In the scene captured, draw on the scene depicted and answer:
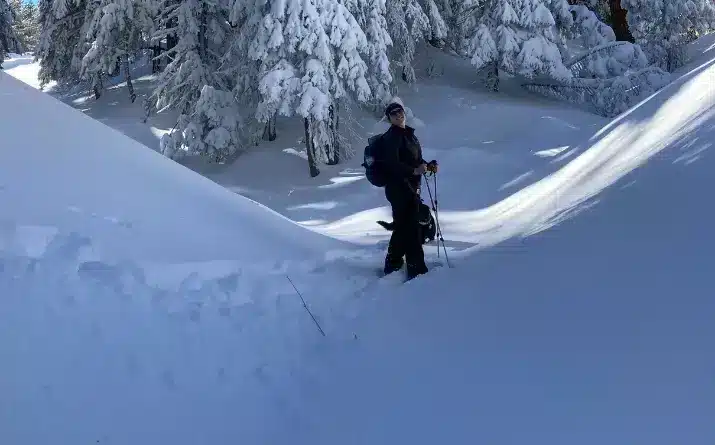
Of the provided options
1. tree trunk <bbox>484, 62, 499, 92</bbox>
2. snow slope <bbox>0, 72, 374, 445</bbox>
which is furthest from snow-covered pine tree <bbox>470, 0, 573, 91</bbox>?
snow slope <bbox>0, 72, 374, 445</bbox>

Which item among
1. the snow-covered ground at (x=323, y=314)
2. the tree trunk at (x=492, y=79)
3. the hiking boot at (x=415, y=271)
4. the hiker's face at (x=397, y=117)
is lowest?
the hiking boot at (x=415, y=271)

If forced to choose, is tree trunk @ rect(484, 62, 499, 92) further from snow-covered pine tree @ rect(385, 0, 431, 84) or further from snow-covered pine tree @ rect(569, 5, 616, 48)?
snow-covered pine tree @ rect(569, 5, 616, 48)

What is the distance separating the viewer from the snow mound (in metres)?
5.60

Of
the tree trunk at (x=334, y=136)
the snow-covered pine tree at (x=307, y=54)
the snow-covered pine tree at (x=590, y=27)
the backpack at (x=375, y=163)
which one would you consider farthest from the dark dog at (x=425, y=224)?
the snow-covered pine tree at (x=590, y=27)

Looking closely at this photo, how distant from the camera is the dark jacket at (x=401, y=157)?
21.2 feet

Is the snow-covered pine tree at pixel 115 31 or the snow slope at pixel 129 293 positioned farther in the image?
the snow-covered pine tree at pixel 115 31

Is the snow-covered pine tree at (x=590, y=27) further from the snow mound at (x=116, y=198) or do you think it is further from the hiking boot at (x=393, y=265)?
the hiking boot at (x=393, y=265)

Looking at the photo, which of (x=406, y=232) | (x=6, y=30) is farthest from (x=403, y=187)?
(x=6, y=30)

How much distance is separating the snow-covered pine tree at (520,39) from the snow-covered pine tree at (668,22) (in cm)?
335

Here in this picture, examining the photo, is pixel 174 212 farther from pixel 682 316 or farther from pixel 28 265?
pixel 682 316

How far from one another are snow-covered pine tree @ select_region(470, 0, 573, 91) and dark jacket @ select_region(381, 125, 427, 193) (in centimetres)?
1605

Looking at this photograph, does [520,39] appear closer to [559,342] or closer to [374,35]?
[374,35]

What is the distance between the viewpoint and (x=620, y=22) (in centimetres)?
2497

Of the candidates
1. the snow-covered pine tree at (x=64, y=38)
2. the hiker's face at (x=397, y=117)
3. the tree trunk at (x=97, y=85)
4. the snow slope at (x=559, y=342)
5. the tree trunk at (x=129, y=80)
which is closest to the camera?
the snow slope at (x=559, y=342)
